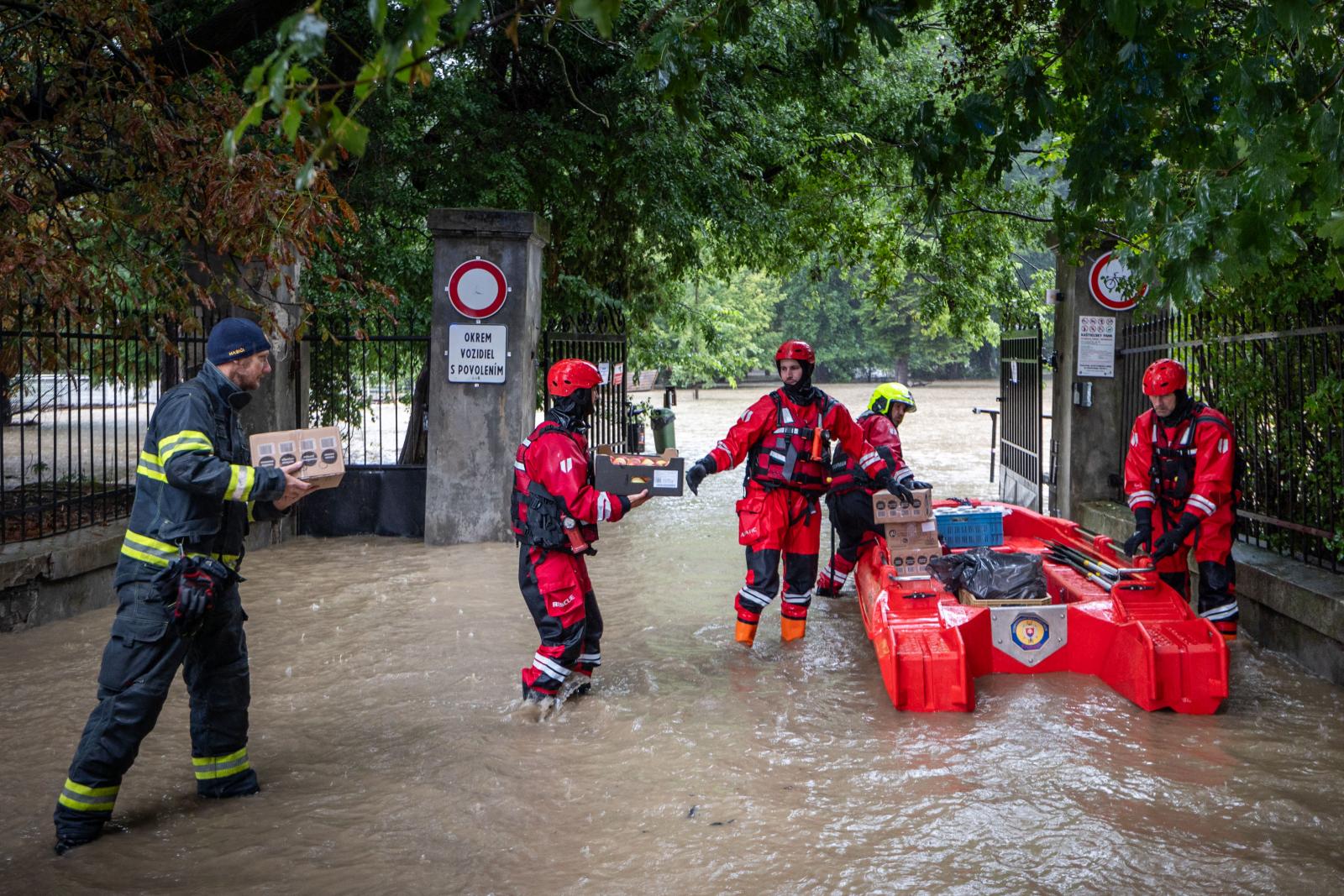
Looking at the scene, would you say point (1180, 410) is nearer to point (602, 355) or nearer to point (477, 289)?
point (477, 289)

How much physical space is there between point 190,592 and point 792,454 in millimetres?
4007

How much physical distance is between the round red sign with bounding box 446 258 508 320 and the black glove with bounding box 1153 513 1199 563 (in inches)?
255

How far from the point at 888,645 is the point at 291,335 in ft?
22.7

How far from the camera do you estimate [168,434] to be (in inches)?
182

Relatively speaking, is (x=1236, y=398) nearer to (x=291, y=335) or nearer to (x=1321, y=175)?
(x=1321, y=175)

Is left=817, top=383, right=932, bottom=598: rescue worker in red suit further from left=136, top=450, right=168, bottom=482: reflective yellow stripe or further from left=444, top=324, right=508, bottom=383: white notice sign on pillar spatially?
left=136, top=450, right=168, bottom=482: reflective yellow stripe

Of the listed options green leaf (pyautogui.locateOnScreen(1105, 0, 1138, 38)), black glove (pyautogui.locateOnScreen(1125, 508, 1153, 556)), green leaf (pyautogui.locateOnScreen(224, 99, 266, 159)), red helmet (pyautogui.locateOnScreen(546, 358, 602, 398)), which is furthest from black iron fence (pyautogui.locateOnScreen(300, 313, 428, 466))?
green leaf (pyautogui.locateOnScreen(224, 99, 266, 159))

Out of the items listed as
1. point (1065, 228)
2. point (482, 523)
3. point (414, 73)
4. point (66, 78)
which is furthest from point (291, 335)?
point (414, 73)

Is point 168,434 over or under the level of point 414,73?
under

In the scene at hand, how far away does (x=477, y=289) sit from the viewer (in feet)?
36.7

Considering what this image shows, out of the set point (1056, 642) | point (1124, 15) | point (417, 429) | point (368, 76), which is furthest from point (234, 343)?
point (417, 429)

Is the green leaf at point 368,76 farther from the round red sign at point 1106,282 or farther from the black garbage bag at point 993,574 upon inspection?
the round red sign at point 1106,282

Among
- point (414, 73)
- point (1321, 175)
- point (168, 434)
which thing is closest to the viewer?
point (414, 73)

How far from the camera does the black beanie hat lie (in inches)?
192
